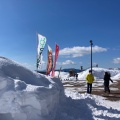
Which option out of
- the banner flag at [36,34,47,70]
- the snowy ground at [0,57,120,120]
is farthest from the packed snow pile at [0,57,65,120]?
the banner flag at [36,34,47,70]

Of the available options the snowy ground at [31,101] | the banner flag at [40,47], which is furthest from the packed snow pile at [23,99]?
the banner flag at [40,47]

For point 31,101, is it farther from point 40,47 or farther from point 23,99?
point 40,47

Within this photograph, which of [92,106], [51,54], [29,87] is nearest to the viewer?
[29,87]

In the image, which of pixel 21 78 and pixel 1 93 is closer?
pixel 1 93

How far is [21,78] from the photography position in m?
9.73

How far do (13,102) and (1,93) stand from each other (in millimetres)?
474

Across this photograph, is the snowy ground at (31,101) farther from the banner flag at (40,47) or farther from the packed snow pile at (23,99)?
the banner flag at (40,47)

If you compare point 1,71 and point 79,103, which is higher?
point 1,71

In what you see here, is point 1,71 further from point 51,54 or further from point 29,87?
point 51,54

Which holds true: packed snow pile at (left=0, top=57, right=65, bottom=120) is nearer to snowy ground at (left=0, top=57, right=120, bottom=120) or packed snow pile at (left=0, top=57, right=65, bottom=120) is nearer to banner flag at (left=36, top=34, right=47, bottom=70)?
snowy ground at (left=0, top=57, right=120, bottom=120)

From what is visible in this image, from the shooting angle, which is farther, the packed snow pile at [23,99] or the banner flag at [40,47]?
the banner flag at [40,47]

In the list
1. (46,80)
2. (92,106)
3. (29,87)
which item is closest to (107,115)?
(92,106)

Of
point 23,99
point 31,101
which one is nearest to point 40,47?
point 31,101

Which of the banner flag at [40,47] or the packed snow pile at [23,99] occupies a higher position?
the banner flag at [40,47]
